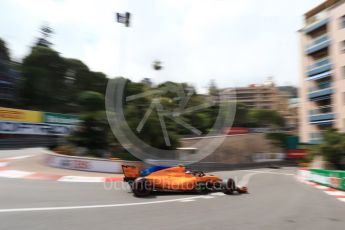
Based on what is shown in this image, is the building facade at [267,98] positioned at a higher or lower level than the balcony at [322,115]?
higher

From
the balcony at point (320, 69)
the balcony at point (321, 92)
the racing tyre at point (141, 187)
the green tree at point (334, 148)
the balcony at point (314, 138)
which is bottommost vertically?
the racing tyre at point (141, 187)

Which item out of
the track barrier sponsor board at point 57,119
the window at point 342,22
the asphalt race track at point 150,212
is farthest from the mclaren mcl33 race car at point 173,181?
the window at point 342,22

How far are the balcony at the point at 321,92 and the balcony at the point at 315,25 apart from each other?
22.2 ft

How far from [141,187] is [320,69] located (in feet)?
115

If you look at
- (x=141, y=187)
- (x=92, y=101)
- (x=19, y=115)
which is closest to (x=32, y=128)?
(x=19, y=115)

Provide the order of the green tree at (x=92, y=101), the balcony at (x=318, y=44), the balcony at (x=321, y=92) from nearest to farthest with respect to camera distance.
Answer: the balcony at (x=321, y=92), the balcony at (x=318, y=44), the green tree at (x=92, y=101)

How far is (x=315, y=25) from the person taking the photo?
4241 centimetres

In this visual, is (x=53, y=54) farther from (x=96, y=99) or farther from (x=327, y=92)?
(x=327, y=92)

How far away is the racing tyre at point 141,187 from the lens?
11.2m

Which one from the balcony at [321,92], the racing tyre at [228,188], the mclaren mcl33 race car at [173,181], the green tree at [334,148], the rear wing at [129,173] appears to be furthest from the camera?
the balcony at [321,92]

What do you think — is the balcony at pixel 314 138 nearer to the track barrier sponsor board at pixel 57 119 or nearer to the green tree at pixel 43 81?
the track barrier sponsor board at pixel 57 119

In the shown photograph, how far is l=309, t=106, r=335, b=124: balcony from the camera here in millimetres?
38562

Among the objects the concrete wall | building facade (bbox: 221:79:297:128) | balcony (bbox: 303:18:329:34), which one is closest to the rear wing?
the concrete wall

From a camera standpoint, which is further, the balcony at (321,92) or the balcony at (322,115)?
the balcony at (321,92)
